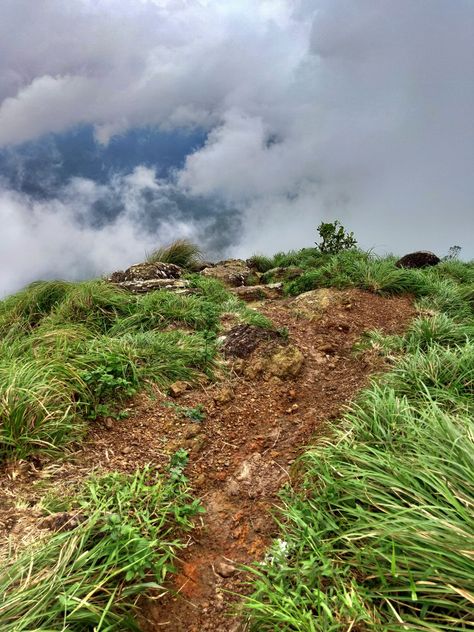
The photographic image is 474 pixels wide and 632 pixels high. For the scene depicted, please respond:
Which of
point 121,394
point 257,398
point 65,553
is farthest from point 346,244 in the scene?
point 65,553

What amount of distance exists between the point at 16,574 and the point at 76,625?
1.37 feet

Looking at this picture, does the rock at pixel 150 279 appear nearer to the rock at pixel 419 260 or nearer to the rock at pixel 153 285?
the rock at pixel 153 285

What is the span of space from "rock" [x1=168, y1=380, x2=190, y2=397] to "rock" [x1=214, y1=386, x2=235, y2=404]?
342 millimetres

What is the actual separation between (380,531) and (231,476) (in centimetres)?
145

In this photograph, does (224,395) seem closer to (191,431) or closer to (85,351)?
(191,431)

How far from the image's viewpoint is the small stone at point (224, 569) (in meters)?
2.25

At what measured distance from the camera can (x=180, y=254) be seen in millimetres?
10398

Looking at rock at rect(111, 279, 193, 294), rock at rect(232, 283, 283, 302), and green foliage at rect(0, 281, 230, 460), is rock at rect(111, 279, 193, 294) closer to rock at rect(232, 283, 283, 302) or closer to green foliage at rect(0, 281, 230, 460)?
green foliage at rect(0, 281, 230, 460)

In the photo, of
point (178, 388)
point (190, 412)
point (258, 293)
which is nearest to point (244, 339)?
point (178, 388)

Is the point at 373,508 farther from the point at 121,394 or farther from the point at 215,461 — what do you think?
the point at 121,394

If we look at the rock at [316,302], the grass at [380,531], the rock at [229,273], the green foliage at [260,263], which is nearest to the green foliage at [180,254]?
the rock at [229,273]

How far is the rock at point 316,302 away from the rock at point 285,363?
1362mm

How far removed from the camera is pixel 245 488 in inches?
115

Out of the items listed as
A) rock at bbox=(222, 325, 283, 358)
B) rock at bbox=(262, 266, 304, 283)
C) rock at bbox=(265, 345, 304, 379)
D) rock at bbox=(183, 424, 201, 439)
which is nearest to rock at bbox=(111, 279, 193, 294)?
rock at bbox=(222, 325, 283, 358)
